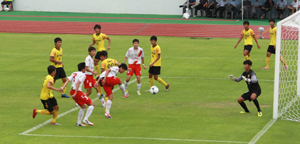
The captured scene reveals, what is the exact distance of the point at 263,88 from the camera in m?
18.1

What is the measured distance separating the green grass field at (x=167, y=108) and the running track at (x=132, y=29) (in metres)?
7.84

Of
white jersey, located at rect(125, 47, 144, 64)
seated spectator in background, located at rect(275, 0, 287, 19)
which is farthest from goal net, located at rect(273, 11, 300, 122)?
seated spectator in background, located at rect(275, 0, 287, 19)

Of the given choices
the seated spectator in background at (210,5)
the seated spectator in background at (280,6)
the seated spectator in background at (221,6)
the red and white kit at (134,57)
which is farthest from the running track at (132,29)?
the red and white kit at (134,57)

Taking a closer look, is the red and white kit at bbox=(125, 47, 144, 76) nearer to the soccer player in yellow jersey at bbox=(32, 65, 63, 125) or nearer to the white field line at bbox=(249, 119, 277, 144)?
the soccer player in yellow jersey at bbox=(32, 65, 63, 125)

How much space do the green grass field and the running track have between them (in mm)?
7837

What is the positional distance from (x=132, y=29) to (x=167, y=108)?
2244 centimetres

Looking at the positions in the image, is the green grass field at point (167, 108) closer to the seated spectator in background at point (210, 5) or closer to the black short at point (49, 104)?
the black short at point (49, 104)

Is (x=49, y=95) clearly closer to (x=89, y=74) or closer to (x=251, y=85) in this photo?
(x=89, y=74)

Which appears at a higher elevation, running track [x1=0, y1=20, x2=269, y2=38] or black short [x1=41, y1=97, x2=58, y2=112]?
running track [x1=0, y1=20, x2=269, y2=38]

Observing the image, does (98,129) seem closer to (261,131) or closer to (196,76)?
(261,131)

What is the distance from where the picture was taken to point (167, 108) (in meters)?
14.9

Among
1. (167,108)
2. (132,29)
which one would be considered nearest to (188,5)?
(132,29)

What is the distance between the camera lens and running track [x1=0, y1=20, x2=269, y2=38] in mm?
34844

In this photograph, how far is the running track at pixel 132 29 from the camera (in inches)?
1372
